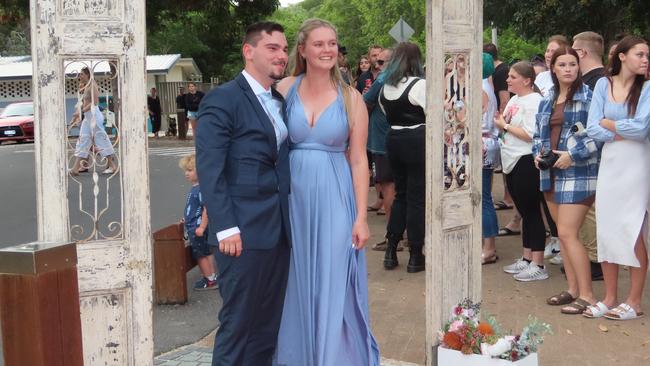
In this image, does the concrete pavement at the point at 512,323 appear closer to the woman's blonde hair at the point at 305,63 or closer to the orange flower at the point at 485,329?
the orange flower at the point at 485,329

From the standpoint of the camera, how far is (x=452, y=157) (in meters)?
4.73

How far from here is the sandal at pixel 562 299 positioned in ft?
20.9

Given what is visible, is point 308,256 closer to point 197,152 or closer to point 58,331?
point 197,152

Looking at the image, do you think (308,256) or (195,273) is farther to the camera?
(195,273)

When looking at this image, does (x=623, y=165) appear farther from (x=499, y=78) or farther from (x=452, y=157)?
(x=499, y=78)

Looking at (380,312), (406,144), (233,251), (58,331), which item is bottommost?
(380,312)

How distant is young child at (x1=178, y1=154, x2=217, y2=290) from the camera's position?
679 cm

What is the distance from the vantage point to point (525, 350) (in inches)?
171

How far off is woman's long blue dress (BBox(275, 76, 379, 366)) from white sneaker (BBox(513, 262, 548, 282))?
302 centimetres

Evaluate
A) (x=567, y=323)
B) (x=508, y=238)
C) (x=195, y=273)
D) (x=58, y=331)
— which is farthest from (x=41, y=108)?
(x=508, y=238)

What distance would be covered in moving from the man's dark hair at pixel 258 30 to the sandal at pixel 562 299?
11.2ft

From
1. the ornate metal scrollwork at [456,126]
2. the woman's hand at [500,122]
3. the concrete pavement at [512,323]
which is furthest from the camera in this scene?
the woman's hand at [500,122]

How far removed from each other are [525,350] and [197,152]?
201cm

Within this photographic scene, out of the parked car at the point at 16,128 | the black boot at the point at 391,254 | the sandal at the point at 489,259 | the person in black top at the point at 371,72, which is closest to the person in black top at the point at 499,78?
the person in black top at the point at 371,72
